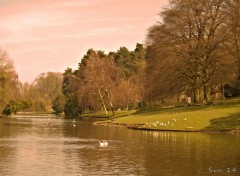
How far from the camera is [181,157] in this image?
108 ft

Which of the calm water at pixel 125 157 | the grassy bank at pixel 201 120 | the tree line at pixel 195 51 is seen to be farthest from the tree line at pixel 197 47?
the calm water at pixel 125 157

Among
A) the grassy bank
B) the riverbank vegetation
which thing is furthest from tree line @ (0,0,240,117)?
the grassy bank

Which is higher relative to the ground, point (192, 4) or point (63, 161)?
point (192, 4)

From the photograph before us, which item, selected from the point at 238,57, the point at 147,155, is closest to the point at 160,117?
the point at 238,57

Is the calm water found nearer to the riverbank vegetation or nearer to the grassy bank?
the grassy bank

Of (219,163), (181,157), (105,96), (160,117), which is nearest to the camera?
(219,163)

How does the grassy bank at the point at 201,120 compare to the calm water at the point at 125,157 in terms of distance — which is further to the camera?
the grassy bank at the point at 201,120

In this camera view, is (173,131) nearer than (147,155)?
No

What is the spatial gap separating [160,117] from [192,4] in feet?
70.1

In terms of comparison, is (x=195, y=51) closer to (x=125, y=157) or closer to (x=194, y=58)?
(x=194, y=58)

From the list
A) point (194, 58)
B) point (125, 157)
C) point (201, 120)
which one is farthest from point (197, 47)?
point (125, 157)

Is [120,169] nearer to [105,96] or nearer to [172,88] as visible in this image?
[172,88]

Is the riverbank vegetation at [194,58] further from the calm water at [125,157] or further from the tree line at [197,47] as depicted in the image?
the calm water at [125,157]

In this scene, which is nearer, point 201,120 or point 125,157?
point 125,157
